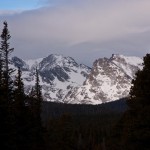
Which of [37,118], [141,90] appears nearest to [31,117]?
[37,118]

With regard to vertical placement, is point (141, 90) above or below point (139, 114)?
above

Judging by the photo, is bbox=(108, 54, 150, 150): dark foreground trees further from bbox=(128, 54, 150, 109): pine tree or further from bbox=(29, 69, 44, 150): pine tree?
bbox=(29, 69, 44, 150): pine tree

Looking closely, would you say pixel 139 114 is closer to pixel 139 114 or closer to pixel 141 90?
pixel 139 114

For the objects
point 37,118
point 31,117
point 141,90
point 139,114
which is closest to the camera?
point 139,114

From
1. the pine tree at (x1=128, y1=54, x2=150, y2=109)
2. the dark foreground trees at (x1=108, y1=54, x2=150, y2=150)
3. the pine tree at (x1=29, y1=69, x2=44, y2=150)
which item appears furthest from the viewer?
the pine tree at (x1=29, y1=69, x2=44, y2=150)

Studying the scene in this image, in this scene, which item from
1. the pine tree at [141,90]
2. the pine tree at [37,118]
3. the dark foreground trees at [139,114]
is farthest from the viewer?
the pine tree at [37,118]

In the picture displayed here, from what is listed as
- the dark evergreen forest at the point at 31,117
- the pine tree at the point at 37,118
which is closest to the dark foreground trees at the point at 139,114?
the dark evergreen forest at the point at 31,117

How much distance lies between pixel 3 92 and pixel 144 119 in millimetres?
11084

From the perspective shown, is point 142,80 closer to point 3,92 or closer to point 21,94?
point 3,92

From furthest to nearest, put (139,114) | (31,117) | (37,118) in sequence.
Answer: (37,118) → (31,117) → (139,114)

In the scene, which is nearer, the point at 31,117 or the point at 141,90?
the point at 141,90

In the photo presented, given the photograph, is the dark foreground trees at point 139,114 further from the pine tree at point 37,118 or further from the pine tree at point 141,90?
the pine tree at point 37,118

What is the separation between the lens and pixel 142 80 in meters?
27.9

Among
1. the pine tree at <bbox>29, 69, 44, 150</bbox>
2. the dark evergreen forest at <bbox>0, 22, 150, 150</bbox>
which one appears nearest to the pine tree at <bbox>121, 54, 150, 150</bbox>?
the dark evergreen forest at <bbox>0, 22, 150, 150</bbox>
